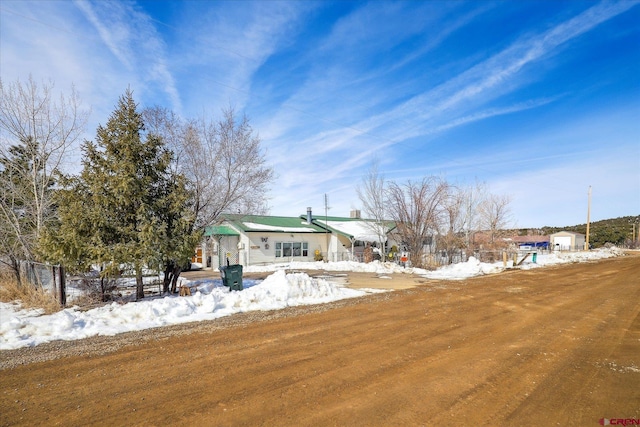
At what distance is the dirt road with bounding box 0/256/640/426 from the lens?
3.68 meters

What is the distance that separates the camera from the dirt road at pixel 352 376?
12.1ft

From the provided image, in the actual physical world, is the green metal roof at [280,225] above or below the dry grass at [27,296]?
above

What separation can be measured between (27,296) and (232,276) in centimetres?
594

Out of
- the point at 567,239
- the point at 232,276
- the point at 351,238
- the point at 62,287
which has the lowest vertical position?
the point at 567,239

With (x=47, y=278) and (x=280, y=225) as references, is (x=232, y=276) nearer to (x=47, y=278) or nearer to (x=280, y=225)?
(x=47, y=278)

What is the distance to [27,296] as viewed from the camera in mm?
10242

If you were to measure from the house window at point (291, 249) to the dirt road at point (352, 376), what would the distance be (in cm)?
2032

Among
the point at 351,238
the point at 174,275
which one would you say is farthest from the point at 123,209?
the point at 351,238

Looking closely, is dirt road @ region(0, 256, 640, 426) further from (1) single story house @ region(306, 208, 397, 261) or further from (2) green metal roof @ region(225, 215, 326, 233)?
(1) single story house @ region(306, 208, 397, 261)

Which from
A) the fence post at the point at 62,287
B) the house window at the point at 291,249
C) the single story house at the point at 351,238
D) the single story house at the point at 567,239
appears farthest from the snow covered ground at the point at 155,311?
the single story house at the point at 567,239

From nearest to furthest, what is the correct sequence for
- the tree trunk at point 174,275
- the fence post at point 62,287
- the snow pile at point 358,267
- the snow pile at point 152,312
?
the snow pile at point 152,312
the fence post at point 62,287
the tree trunk at point 174,275
the snow pile at point 358,267

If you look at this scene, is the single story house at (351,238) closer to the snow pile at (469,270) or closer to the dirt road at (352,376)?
the snow pile at (469,270)

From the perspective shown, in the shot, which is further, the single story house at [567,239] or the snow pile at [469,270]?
the single story house at [567,239]

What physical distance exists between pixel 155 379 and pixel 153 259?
5789 mm
